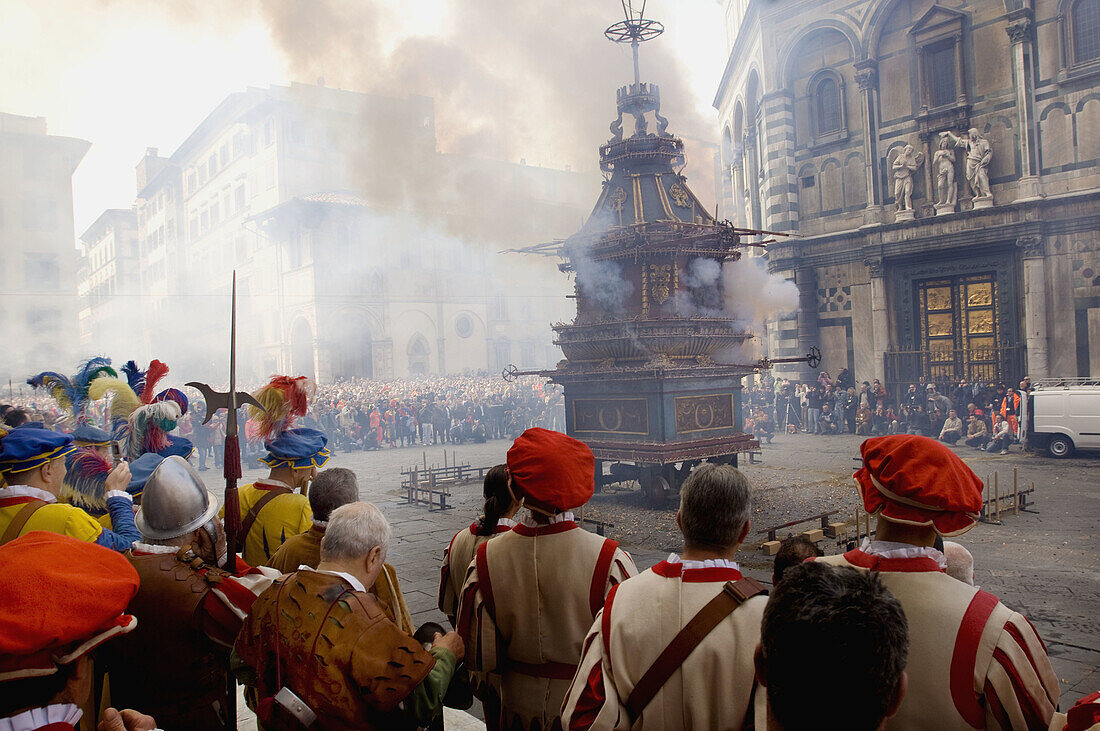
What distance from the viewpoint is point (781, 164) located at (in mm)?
22828

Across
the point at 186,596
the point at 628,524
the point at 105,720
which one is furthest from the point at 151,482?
the point at 628,524

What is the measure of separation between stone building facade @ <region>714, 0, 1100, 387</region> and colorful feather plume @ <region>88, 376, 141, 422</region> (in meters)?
19.5

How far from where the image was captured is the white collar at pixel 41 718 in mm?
1839

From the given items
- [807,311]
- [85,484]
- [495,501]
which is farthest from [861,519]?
[807,311]

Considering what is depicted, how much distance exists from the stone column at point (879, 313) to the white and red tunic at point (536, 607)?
66.9 ft

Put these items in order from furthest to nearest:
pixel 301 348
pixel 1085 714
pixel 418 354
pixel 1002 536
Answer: pixel 418 354, pixel 301 348, pixel 1002 536, pixel 1085 714

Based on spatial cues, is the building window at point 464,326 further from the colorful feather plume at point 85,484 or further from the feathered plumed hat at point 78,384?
the colorful feather plume at point 85,484

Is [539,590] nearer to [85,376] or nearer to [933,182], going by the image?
[85,376]

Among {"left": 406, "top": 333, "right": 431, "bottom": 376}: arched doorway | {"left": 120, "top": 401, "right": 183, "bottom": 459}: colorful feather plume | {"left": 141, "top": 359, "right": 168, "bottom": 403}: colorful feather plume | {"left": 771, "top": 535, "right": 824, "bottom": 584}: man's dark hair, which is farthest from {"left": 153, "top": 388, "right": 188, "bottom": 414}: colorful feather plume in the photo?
{"left": 406, "top": 333, "right": 431, "bottom": 376}: arched doorway

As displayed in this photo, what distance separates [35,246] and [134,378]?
16410 mm

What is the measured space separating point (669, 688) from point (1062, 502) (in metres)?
10.8

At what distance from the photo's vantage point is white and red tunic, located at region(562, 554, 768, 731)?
2.04 meters

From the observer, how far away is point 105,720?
7.01ft

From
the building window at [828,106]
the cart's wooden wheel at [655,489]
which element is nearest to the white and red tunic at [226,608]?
the cart's wooden wheel at [655,489]
